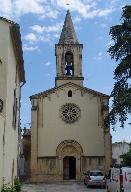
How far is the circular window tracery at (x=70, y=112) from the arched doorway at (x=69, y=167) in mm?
3902

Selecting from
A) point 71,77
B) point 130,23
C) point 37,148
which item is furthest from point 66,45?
point 130,23

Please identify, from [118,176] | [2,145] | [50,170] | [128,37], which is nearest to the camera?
[2,145]

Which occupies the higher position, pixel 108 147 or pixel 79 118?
pixel 79 118

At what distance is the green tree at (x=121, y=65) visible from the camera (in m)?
28.3

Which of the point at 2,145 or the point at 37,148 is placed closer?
the point at 2,145

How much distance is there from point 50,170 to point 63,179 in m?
1.67

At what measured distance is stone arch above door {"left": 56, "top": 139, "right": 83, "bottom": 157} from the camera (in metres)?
42.4

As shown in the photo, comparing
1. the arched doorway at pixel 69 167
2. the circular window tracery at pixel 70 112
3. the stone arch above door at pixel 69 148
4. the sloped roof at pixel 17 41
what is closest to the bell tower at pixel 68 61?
the circular window tracery at pixel 70 112

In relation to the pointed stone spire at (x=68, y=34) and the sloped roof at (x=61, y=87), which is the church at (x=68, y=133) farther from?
the pointed stone spire at (x=68, y=34)

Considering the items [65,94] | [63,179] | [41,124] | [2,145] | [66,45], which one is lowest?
[63,179]

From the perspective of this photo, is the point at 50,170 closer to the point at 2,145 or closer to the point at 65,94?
the point at 65,94

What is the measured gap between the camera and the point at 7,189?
1694 cm

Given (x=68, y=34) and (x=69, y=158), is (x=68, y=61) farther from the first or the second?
(x=69, y=158)

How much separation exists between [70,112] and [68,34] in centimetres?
1023
